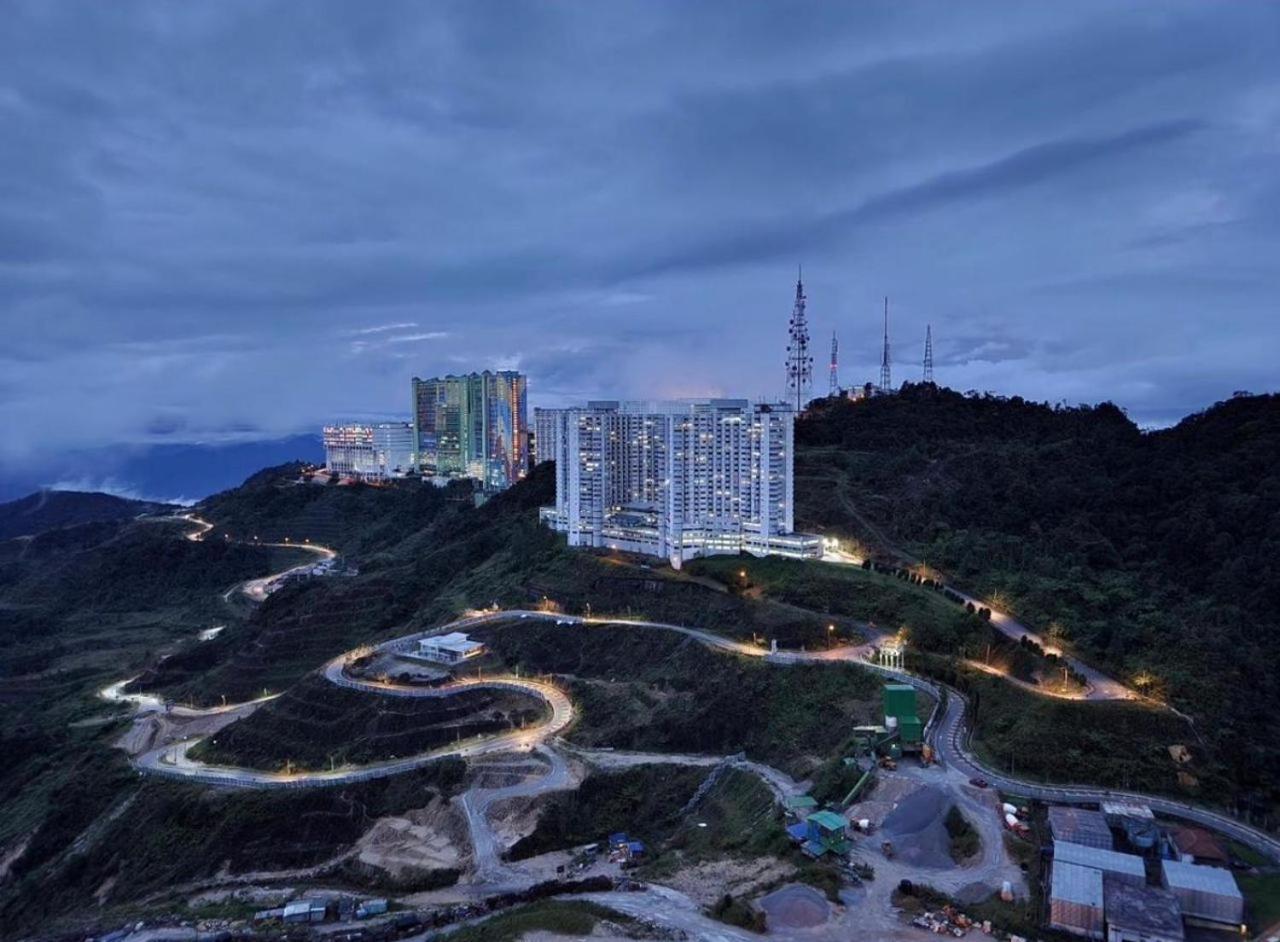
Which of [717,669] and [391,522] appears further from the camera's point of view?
[391,522]

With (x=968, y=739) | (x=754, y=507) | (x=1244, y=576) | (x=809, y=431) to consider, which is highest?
(x=809, y=431)

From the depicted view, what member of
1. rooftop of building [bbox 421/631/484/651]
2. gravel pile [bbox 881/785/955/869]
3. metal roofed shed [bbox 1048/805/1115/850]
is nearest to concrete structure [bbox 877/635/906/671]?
gravel pile [bbox 881/785/955/869]

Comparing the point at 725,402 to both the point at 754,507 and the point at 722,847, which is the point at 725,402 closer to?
the point at 754,507

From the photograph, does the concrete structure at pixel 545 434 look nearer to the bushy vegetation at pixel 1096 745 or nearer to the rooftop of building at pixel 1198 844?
the bushy vegetation at pixel 1096 745

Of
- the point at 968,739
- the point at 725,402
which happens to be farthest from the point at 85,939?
the point at 725,402

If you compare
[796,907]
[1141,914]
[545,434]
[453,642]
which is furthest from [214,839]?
[545,434]

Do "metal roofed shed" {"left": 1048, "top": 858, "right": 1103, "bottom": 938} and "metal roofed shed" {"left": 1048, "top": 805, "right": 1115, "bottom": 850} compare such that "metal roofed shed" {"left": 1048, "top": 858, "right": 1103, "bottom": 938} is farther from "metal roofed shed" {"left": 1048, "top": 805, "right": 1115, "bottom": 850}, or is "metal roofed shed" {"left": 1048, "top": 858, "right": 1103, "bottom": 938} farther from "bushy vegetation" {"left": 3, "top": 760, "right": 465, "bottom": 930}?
"bushy vegetation" {"left": 3, "top": 760, "right": 465, "bottom": 930}
